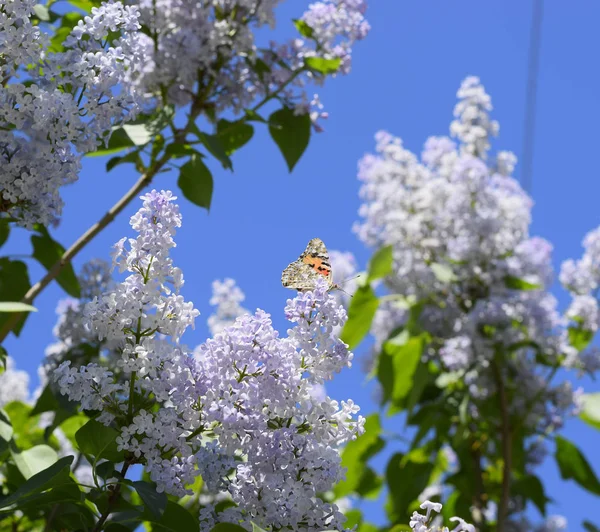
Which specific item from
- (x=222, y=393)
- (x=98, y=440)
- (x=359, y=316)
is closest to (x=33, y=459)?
(x=98, y=440)

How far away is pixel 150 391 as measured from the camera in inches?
Result: 37.1

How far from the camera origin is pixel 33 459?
1.27 metres

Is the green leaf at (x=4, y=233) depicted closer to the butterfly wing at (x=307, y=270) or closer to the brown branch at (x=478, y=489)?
the butterfly wing at (x=307, y=270)

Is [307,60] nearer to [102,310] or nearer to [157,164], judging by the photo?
[157,164]

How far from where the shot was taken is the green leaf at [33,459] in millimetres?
1236

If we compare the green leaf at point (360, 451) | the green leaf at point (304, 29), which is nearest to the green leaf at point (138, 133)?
the green leaf at point (304, 29)

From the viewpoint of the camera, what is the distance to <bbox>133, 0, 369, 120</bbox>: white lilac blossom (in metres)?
1.82

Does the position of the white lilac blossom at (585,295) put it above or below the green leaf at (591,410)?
above

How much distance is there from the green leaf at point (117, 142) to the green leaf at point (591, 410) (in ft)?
5.86

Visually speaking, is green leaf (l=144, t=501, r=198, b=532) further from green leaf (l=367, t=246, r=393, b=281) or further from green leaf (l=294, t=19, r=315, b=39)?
green leaf (l=367, t=246, r=393, b=281)

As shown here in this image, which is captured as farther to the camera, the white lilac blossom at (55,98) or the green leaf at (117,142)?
the green leaf at (117,142)

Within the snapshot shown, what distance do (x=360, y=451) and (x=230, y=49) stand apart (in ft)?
5.06

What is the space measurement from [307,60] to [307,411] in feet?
3.74

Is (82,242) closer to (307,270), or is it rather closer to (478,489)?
(307,270)
